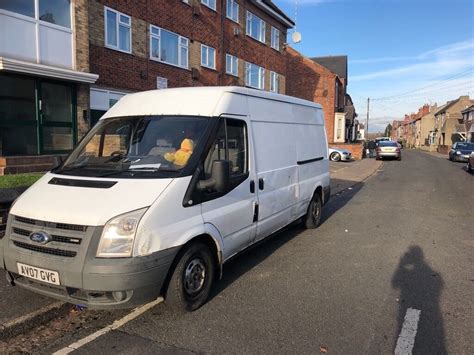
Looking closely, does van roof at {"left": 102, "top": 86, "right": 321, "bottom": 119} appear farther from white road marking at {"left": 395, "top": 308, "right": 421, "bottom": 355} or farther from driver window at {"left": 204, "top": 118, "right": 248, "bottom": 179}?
white road marking at {"left": 395, "top": 308, "right": 421, "bottom": 355}

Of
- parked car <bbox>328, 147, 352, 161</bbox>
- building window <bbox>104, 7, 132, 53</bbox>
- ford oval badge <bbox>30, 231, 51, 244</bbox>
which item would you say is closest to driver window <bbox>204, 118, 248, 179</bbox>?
ford oval badge <bbox>30, 231, 51, 244</bbox>

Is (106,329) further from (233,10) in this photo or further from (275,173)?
(233,10)

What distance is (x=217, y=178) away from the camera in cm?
418

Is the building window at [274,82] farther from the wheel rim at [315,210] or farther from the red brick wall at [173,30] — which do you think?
the wheel rim at [315,210]

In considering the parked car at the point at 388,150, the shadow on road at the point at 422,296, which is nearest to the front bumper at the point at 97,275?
the shadow on road at the point at 422,296

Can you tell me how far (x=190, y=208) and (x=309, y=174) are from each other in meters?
3.77

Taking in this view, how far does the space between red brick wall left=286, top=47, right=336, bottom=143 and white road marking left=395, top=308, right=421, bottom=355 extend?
120 ft

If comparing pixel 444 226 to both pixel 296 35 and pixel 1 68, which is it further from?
pixel 296 35

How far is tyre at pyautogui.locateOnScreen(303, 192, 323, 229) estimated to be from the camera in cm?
772

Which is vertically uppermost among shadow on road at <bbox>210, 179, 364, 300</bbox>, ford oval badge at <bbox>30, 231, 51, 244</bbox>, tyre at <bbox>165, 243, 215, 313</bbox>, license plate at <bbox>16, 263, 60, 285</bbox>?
ford oval badge at <bbox>30, 231, 51, 244</bbox>

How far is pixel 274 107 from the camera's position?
6.05 m

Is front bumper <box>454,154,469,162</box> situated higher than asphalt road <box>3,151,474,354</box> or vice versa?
front bumper <box>454,154,469,162</box>

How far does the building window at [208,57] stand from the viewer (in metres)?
19.8

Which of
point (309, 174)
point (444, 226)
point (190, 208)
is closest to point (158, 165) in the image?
point (190, 208)
